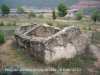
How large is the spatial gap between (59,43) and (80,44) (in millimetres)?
1976

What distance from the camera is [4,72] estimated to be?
229 inches

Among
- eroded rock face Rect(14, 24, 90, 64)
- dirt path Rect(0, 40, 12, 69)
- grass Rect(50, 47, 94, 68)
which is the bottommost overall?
grass Rect(50, 47, 94, 68)

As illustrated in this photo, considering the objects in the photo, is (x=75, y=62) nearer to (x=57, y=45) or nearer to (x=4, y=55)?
(x=57, y=45)

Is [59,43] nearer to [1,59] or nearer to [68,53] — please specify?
[68,53]

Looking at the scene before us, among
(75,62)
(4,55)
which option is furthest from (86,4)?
(4,55)

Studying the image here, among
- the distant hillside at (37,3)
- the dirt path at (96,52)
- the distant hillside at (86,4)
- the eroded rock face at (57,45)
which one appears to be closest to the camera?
the eroded rock face at (57,45)

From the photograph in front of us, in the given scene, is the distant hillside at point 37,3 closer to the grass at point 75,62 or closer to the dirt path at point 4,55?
the dirt path at point 4,55

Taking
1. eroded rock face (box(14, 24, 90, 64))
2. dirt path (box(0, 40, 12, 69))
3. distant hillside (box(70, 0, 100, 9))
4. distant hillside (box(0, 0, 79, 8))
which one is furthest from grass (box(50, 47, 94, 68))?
distant hillside (box(70, 0, 100, 9))

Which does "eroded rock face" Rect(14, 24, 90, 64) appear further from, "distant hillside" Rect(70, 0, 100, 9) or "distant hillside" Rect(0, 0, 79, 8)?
"distant hillside" Rect(70, 0, 100, 9)

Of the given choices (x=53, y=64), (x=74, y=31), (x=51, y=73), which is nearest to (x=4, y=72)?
(x=51, y=73)

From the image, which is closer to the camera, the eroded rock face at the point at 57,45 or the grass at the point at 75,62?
the eroded rock face at the point at 57,45

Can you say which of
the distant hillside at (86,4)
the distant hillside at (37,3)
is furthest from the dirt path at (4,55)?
the distant hillside at (86,4)

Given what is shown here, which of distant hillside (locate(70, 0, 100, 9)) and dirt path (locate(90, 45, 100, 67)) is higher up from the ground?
distant hillside (locate(70, 0, 100, 9))

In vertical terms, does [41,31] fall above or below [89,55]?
above
